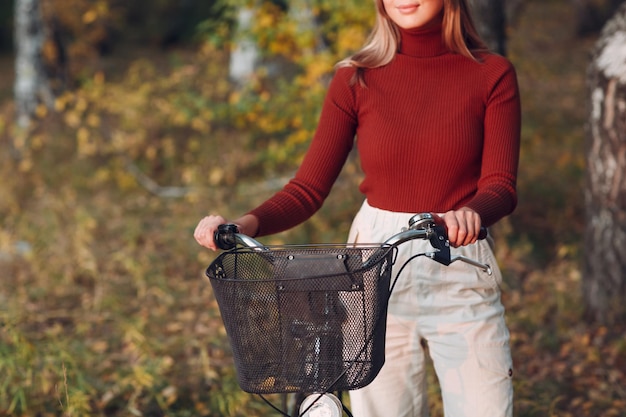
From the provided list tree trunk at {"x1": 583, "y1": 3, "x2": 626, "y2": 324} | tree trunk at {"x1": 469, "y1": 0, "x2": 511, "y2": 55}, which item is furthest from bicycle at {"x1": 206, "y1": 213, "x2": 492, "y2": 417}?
tree trunk at {"x1": 469, "y1": 0, "x2": 511, "y2": 55}

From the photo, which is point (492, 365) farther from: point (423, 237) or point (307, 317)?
point (307, 317)

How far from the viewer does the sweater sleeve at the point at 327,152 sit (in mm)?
2877

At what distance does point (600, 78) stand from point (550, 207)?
3493mm

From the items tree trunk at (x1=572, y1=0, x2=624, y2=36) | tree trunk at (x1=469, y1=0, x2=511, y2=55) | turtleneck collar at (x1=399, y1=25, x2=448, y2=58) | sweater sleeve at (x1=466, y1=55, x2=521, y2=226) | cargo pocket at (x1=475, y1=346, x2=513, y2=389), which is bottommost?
cargo pocket at (x1=475, y1=346, x2=513, y2=389)

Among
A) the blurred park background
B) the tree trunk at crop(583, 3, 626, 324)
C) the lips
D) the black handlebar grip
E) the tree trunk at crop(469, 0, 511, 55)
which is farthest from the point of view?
the tree trunk at crop(469, 0, 511, 55)

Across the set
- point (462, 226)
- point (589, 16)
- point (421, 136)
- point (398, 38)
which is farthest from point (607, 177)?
point (589, 16)

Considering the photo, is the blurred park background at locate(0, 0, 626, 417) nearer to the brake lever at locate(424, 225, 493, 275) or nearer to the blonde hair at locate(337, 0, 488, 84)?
the blonde hair at locate(337, 0, 488, 84)

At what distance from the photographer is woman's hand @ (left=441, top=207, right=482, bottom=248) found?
2.30 m

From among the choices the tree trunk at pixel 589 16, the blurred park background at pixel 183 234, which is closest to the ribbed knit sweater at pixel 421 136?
the blurred park background at pixel 183 234

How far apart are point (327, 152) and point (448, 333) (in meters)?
0.71

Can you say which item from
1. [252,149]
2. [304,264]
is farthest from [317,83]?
[304,264]

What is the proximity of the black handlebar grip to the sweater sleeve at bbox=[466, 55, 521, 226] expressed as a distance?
71 cm

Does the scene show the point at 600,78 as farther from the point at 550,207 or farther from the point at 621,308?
the point at 550,207

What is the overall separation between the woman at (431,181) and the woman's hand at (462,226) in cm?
28
